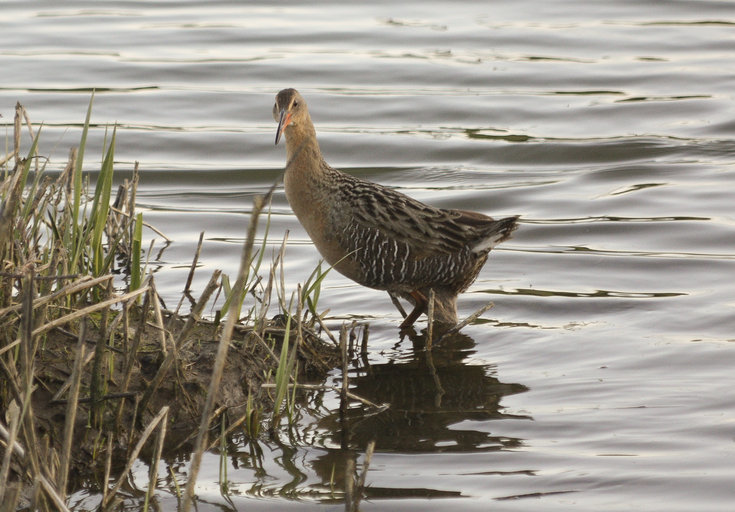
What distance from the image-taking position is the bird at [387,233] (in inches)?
267

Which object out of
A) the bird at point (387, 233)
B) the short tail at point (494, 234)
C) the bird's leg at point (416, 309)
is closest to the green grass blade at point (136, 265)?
the bird at point (387, 233)

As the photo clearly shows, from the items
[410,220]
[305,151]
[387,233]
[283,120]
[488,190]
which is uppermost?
[488,190]

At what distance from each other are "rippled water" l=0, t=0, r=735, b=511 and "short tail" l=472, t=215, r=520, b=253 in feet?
1.61

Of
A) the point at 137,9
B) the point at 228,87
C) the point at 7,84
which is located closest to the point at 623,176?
the point at 228,87

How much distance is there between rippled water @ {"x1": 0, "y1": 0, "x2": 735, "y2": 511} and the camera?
4.90 metres

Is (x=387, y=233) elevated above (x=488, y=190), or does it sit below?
below

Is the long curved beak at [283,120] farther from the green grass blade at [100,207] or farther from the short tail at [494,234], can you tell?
the green grass blade at [100,207]

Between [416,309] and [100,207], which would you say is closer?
[100,207]

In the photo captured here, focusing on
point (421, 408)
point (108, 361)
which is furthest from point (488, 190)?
point (108, 361)

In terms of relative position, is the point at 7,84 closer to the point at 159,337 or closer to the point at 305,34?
the point at 305,34

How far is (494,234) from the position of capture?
6.98 meters

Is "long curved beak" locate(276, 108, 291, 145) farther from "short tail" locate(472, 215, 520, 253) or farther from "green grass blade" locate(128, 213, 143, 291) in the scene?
"green grass blade" locate(128, 213, 143, 291)

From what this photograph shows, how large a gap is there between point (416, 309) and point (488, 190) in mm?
3252

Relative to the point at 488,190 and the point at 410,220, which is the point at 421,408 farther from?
the point at 488,190
